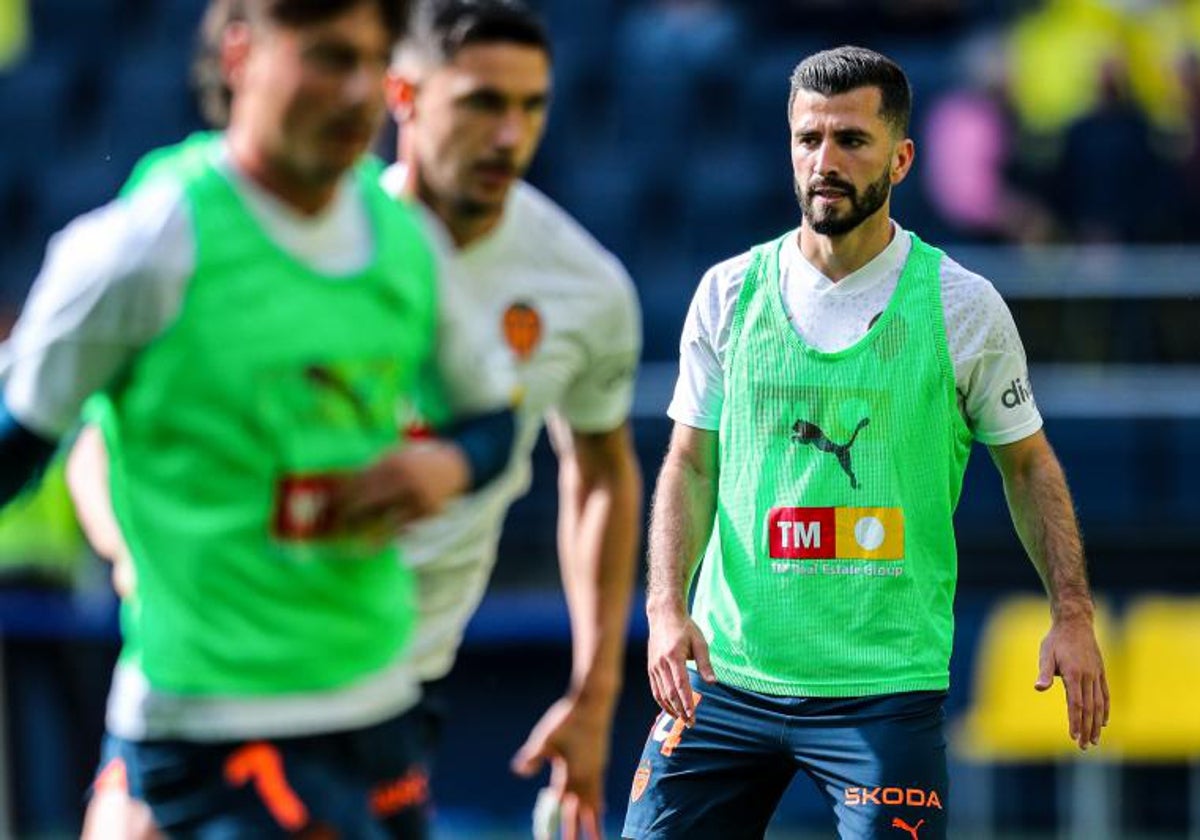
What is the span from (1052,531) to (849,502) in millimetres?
410

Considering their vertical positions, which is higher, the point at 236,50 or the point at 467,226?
the point at 236,50

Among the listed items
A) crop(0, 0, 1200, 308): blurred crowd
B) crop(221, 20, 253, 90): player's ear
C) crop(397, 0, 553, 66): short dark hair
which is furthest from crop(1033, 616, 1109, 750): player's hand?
crop(0, 0, 1200, 308): blurred crowd

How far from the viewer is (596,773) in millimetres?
5070

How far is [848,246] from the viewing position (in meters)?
4.91

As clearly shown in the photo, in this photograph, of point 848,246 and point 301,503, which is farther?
point 848,246

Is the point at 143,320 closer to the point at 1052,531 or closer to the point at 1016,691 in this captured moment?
the point at 1052,531

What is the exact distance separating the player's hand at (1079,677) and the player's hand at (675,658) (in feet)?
2.15

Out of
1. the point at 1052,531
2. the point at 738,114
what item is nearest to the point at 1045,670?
the point at 1052,531

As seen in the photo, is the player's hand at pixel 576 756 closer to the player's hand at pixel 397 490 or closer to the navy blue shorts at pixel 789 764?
the navy blue shorts at pixel 789 764

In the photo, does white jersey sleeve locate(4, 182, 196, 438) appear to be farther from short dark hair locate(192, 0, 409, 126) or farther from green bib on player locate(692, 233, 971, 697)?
green bib on player locate(692, 233, 971, 697)

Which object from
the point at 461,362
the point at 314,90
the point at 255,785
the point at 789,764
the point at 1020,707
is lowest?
the point at 1020,707

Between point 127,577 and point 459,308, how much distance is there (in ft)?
2.09

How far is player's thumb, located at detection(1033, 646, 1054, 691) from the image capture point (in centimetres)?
466

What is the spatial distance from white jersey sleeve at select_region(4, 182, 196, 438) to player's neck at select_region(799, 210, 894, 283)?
6.01 feet
